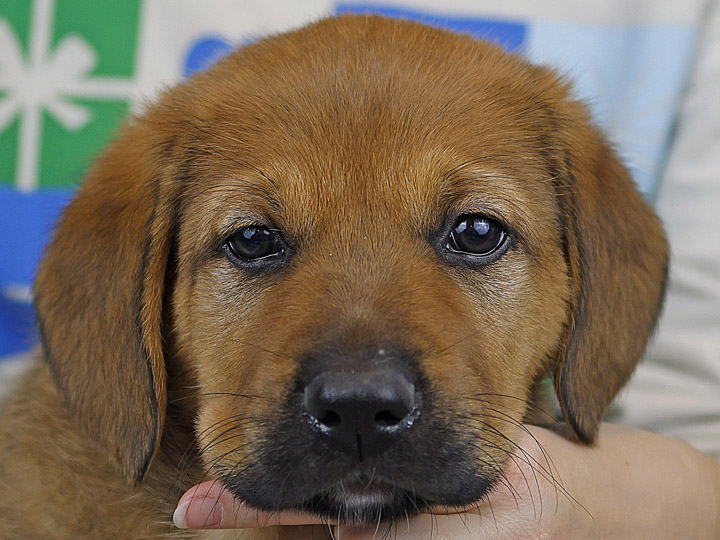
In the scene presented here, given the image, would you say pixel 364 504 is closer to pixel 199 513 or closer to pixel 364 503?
pixel 364 503

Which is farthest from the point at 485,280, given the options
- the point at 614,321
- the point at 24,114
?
the point at 24,114

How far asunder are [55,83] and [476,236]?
2533 millimetres

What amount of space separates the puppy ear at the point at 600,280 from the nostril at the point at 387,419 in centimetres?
87

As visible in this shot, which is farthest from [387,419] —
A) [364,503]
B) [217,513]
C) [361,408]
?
[217,513]

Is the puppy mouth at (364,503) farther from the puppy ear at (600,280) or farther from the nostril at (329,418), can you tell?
the puppy ear at (600,280)

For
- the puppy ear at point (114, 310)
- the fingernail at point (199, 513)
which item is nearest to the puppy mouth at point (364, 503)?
the fingernail at point (199, 513)

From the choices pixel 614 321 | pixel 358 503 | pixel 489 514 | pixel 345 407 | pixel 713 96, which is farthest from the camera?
pixel 713 96

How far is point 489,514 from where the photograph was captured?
2346mm

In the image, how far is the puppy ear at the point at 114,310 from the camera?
7.93 feet

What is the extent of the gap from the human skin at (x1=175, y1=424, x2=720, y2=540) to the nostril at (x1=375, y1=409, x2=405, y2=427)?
0.48 metres

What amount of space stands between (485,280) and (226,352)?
0.84 metres

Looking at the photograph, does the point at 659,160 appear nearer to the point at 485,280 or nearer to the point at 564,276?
the point at 564,276

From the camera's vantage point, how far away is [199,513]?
7.55ft

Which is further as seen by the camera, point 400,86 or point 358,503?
point 400,86
